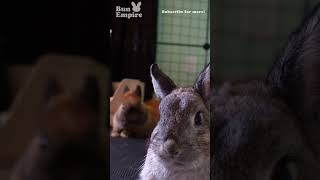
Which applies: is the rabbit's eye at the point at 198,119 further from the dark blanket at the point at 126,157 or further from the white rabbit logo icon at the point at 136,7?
the white rabbit logo icon at the point at 136,7

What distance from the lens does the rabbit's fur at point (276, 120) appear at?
3.56ft

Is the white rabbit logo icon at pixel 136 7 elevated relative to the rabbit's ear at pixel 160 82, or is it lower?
elevated

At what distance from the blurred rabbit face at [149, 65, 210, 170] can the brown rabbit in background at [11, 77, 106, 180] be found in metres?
0.15

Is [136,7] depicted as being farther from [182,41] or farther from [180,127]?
[180,127]

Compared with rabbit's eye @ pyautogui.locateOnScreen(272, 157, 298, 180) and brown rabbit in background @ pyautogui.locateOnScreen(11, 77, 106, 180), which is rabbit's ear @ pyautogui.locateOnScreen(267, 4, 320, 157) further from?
brown rabbit in background @ pyautogui.locateOnScreen(11, 77, 106, 180)

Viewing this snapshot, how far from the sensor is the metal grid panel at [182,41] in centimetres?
105

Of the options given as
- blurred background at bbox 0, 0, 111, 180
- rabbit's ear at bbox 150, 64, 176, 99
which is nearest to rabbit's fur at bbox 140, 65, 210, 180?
rabbit's ear at bbox 150, 64, 176, 99

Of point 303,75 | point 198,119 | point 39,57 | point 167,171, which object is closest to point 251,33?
point 303,75

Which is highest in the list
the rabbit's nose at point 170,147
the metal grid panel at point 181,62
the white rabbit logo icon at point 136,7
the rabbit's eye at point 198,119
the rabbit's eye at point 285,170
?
the white rabbit logo icon at point 136,7

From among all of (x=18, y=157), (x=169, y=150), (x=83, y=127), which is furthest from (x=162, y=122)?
(x=18, y=157)

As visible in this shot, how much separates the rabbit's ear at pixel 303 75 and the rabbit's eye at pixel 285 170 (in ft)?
0.24

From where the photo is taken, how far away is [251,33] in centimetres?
114

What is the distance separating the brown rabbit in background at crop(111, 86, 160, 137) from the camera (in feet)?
3.45

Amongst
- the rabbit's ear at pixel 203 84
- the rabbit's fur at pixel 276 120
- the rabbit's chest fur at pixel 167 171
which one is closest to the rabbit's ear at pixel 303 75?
the rabbit's fur at pixel 276 120
